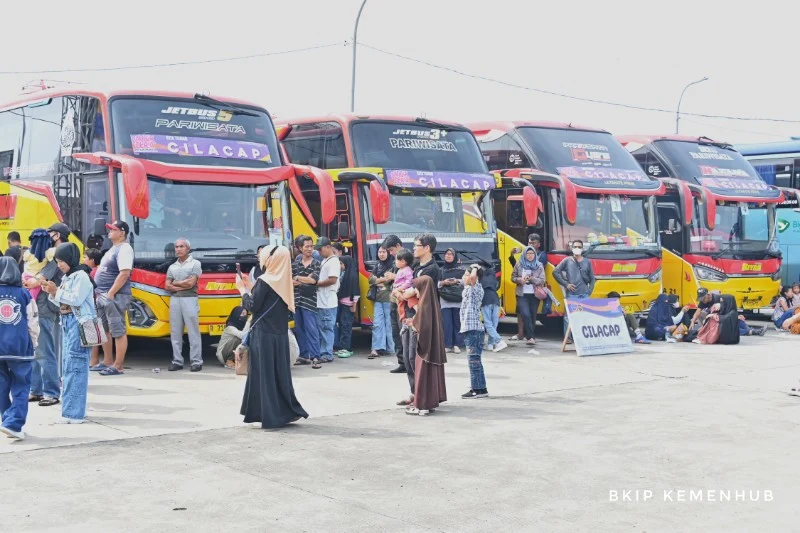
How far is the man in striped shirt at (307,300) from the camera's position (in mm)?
15031

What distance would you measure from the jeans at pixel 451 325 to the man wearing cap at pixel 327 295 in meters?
1.75

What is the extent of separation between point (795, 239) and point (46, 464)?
1985 centimetres

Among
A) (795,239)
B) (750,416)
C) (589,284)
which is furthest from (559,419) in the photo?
(795,239)

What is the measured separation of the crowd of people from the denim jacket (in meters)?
0.01

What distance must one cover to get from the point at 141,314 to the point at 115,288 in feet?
2.53

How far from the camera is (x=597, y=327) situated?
17109 millimetres

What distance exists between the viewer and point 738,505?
7469 millimetres

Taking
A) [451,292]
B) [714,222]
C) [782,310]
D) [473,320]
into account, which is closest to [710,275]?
[714,222]

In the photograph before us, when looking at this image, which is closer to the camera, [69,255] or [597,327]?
[69,255]

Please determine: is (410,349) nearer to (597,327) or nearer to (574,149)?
(597,327)

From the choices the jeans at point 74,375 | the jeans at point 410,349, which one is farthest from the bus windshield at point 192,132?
the jeans at point 410,349

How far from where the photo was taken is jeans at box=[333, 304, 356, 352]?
53.4ft

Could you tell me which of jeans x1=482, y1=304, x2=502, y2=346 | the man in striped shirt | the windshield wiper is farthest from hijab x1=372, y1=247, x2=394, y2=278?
the windshield wiper

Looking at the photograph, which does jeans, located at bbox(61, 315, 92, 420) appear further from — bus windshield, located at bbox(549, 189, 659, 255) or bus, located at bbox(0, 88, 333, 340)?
bus windshield, located at bbox(549, 189, 659, 255)
